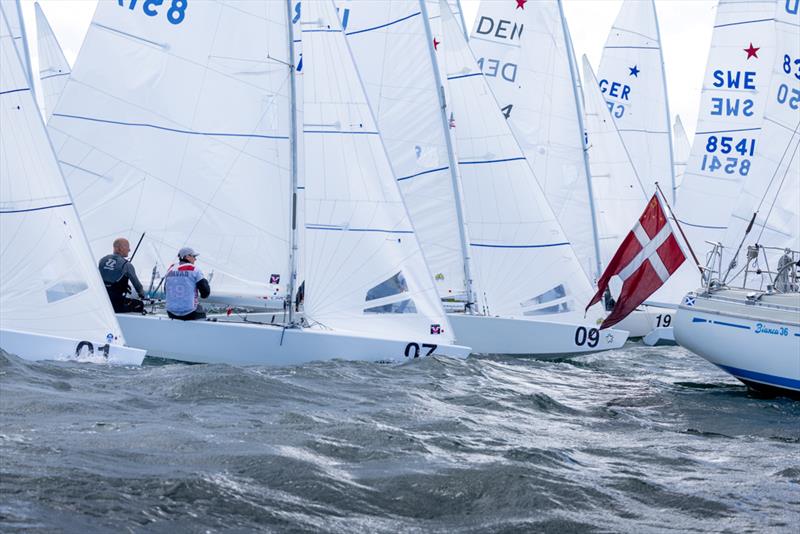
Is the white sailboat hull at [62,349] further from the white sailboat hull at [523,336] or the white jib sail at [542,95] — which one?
the white jib sail at [542,95]

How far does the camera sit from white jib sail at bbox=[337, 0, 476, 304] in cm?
1567

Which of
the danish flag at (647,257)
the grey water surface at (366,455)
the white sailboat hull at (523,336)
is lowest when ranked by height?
the grey water surface at (366,455)

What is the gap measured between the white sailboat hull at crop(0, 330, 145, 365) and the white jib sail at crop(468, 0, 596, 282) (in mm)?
11617

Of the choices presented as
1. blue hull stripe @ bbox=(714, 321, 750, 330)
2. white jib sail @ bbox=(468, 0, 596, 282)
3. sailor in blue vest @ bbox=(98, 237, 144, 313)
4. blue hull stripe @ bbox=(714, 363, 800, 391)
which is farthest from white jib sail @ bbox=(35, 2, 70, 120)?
blue hull stripe @ bbox=(714, 363, 800, 391)

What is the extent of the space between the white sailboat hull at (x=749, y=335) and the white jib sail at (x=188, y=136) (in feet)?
15.8

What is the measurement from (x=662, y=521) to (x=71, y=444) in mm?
3434

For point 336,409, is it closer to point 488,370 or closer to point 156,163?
point 488,370

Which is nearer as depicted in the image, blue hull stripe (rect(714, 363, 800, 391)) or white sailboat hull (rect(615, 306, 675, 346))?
blue hull stripe (rect(714, 363, 800, 391))

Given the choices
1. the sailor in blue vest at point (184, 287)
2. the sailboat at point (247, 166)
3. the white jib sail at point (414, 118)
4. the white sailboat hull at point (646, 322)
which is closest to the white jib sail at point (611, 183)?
the white sailboat hull at point (646, 322)

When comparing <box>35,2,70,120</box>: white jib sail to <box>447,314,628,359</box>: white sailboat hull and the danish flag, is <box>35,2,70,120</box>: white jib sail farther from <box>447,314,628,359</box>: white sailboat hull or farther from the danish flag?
the danish flag

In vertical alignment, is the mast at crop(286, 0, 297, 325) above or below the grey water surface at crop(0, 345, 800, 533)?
above

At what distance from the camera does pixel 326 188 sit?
40.2 ft

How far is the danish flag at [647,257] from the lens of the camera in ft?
39.5

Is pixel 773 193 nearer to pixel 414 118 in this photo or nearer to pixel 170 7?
pixel 414 118
